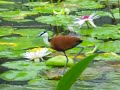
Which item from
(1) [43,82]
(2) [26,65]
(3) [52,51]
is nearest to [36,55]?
(2) [26,65]

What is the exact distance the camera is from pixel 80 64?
854mm

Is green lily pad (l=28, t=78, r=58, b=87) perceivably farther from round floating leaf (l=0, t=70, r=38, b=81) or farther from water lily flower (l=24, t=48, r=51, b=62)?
water lily flower (l=24, t=48, r=51, b=62)

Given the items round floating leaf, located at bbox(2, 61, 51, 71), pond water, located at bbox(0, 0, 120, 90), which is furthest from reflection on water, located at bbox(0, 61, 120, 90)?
round floating leaf, located at bbox(2, 61, 51, 71)

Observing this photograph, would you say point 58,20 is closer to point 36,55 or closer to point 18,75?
point 36,55

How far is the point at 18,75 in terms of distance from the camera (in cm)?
162

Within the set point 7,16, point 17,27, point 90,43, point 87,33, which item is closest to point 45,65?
point 90,43

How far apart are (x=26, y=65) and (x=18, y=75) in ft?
0.50

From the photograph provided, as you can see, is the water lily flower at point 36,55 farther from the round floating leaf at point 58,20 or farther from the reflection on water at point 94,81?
the round floating leaf at point 58,20

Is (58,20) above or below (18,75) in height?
below

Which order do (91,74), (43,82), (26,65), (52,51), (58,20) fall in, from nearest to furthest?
(43,82) < (91,74) < (26,65) < (52,51) < (58,20)

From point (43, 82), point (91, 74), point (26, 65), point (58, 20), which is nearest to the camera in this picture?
point (43, 82)

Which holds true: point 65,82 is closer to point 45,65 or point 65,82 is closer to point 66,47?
point 66,47

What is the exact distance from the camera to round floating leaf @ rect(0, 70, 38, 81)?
1.58 meters

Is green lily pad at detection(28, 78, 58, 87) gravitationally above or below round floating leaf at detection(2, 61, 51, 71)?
above
